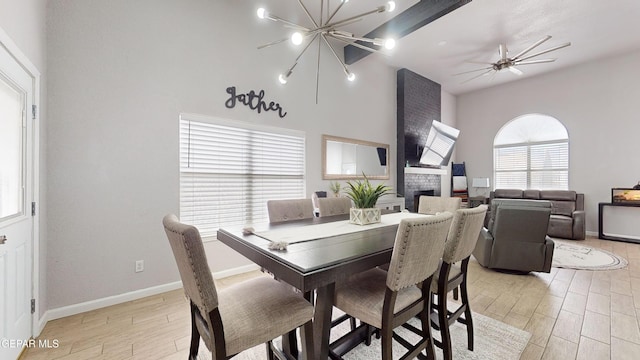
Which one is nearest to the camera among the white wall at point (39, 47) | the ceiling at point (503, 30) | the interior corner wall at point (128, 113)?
the white wall at point (39, 47)

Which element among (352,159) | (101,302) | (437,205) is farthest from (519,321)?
(101,302)

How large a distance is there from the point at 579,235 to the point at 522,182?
6.19 feet

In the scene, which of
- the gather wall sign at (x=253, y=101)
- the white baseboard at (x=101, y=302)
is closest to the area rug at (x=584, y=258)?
the gather wall sign at (x=253, y=101)

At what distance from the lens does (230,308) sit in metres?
1.28

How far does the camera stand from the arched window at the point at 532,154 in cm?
586

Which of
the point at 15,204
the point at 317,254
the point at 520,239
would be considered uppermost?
the point at 15,204

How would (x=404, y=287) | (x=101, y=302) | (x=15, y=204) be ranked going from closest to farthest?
(x=404, y=287)
(x=15, y=204)
(x=101, y=302)

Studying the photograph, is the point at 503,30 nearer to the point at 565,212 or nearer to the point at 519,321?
the point at 565,212

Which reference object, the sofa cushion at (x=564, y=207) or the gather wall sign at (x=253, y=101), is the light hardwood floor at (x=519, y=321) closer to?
the gather wall sign at (x=253, y=101)

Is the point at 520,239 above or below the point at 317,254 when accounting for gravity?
below

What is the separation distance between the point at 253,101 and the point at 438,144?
13.5ft

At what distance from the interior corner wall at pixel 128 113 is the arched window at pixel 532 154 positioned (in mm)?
6557

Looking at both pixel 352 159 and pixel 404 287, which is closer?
pixel 404 287

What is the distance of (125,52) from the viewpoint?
2514 millimetres
